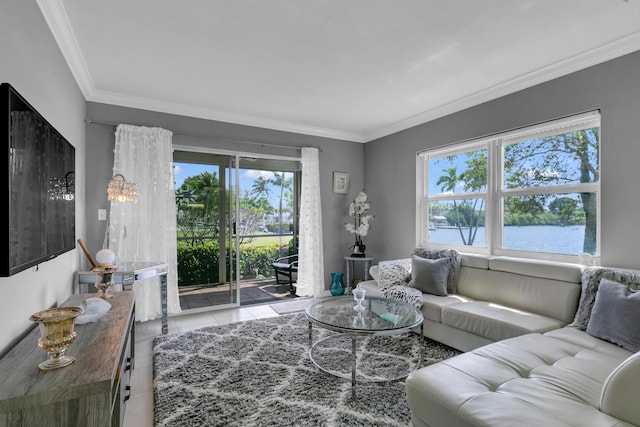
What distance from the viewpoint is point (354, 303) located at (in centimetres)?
293

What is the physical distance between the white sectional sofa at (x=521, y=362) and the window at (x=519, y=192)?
369mm

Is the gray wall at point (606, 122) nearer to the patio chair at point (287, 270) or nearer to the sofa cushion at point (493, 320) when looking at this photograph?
the sofa cushion at point (493, 320)

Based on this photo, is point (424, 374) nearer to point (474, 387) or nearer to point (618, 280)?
point (474, 387)

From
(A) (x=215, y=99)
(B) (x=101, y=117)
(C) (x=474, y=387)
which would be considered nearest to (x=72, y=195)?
(B) (x=101, y=117)

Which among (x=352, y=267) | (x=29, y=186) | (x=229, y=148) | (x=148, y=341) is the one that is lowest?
(x=148, y=341)

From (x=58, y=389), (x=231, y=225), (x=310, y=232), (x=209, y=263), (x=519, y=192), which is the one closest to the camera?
(x=58, y=389)

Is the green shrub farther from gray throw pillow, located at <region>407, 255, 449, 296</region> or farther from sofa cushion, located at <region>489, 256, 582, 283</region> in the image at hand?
sofa cushion, located at <region>489, 256, 582, 283</region>

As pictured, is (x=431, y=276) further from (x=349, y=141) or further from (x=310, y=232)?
(x=349, y=141)

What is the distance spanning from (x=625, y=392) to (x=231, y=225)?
12.8 feet

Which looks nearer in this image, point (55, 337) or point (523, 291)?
point (55, 337)

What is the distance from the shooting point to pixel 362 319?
8.08ft

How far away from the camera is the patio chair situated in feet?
15.8

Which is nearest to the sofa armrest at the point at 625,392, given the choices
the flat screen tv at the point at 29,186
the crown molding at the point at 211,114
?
the flat screen tv at the point at 29,186

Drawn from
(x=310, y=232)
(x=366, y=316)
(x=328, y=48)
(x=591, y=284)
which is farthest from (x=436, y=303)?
(x=328, y=48)
